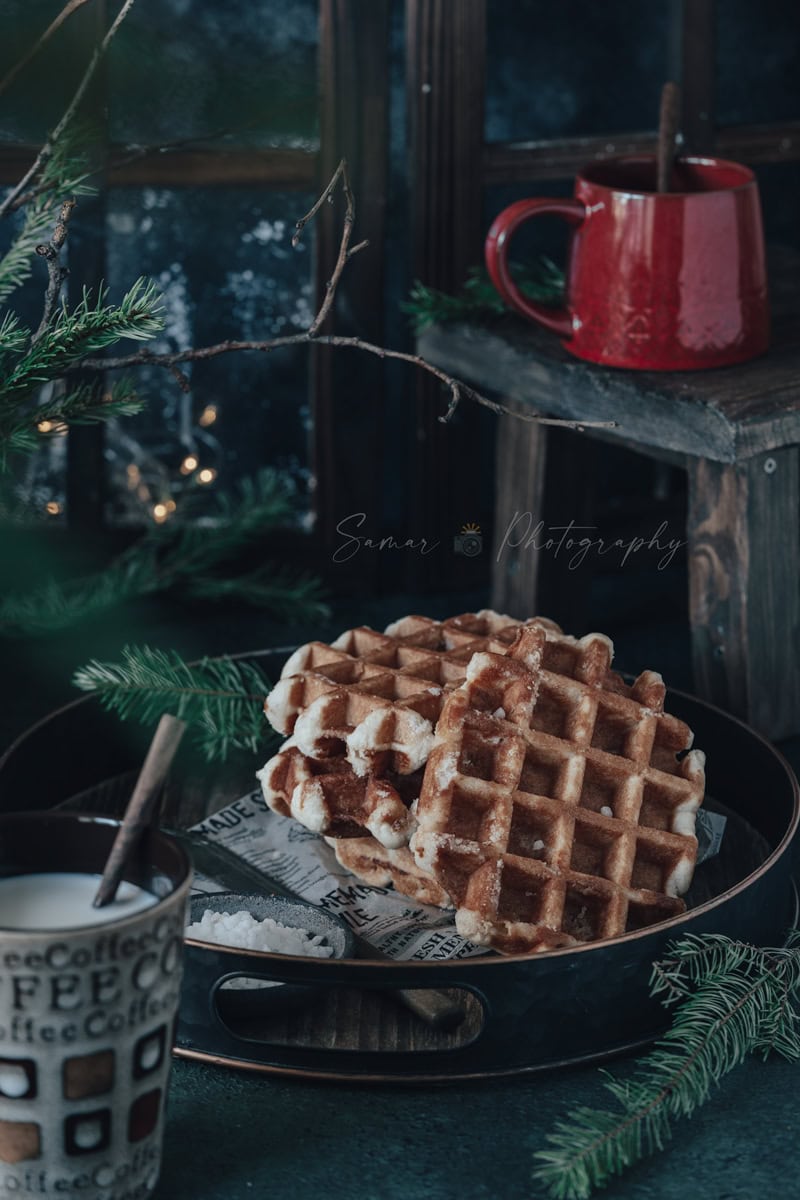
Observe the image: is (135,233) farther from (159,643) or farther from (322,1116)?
(322,1116)

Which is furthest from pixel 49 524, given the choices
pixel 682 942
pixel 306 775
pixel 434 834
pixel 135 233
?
pixel 682 942

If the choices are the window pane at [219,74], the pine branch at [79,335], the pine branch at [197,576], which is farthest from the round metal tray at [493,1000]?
the window pane at [219,74]

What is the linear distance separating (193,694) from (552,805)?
1.29 feet

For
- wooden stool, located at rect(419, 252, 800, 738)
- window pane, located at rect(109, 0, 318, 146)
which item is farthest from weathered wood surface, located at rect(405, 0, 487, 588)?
wooden stool, located at rect(419, 252, 800, 738)

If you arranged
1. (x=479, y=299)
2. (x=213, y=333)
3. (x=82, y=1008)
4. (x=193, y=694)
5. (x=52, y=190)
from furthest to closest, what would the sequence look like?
(x=213, y=333)
(x=479, y=299)
(x=193, y=694)
(x=52, y=190)
(x=82, y=1008)

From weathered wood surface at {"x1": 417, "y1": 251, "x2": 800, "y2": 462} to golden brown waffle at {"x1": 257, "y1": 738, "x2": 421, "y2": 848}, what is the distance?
1.41 ft

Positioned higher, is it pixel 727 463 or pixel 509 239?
pixel 509 239

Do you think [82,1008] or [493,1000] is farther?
[493,1000]

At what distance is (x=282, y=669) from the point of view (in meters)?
1.44

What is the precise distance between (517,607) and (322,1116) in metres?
0.83

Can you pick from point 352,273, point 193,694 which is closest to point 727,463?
point 193,694

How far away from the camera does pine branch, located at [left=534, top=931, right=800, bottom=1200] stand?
0.97 metres

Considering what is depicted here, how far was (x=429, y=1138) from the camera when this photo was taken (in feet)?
3.35

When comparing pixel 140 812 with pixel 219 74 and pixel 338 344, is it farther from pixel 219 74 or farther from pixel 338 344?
pixel 219 74
